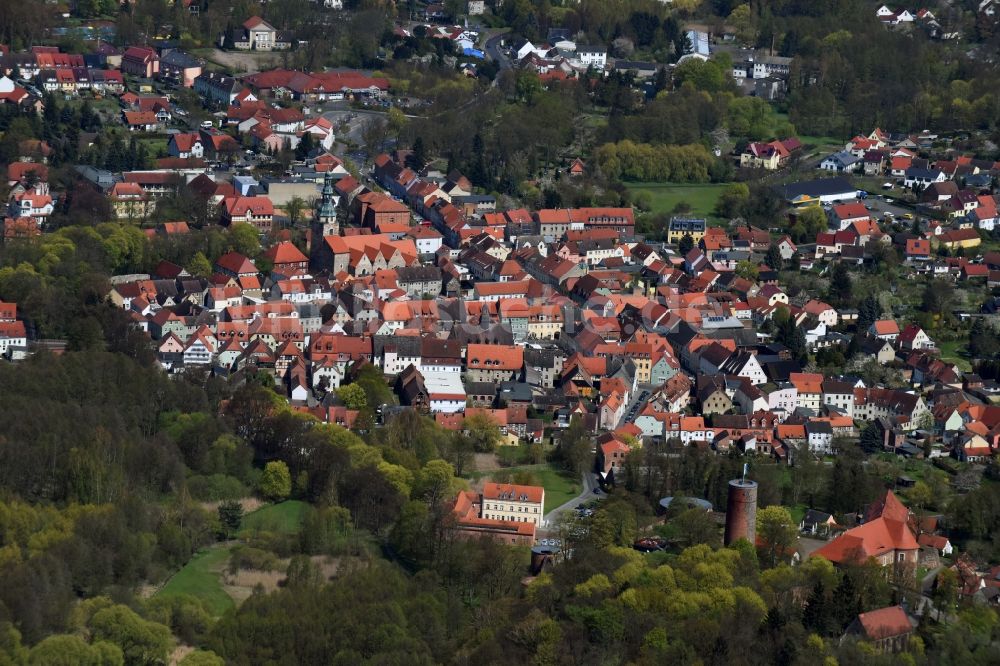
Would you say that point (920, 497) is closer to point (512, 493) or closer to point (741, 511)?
point (741, 511)

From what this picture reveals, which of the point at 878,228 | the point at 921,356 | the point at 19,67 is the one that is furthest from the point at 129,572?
the point at 19,67

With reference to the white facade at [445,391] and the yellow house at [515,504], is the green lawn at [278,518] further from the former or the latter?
the white facade at [445,391]

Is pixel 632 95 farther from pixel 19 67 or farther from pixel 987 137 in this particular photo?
pixel 19 67

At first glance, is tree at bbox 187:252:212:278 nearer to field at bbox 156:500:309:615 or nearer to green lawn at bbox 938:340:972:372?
field at bbox 156:500:309:615

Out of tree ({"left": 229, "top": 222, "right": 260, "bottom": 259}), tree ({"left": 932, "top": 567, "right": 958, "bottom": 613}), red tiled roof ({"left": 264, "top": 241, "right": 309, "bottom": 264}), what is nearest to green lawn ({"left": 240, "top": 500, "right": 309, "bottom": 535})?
tree ({"left": 932, "top": 567, "right": 958, "bottom": 613})

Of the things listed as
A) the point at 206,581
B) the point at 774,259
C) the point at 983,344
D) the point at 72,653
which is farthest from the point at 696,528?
the point at 774,259

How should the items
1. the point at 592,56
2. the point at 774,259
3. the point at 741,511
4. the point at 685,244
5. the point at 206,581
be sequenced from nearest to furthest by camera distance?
the point at 206,581, the point at 741,511, the point at 774,259, the point at 685,244, the point at 592,56
